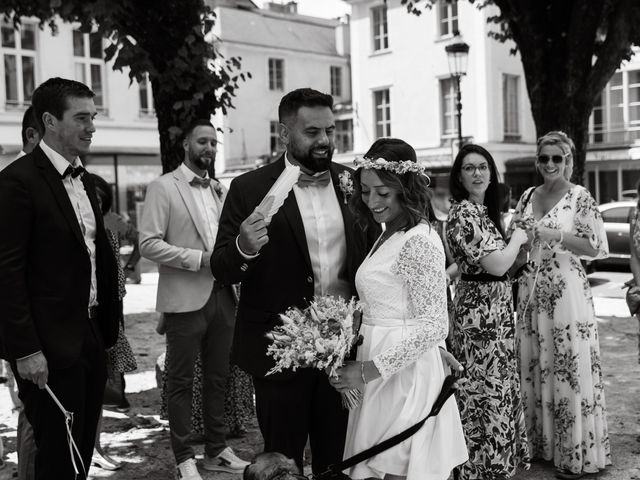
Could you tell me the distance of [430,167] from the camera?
28.2 meters

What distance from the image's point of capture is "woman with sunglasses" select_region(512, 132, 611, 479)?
5051mm

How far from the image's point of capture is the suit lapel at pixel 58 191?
3.57 meters

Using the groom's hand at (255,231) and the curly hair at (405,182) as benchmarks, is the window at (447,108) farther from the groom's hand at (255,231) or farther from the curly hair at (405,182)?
the groom's hand at (255,231)

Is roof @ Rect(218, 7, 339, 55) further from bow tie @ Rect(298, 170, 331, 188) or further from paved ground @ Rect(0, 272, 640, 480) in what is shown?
bow tie @ Rect(298, 170, 331, 188)

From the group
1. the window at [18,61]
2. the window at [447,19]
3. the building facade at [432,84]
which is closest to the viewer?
the building facade at [432,84]

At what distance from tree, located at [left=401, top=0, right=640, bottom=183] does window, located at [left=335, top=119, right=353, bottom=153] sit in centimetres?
2554

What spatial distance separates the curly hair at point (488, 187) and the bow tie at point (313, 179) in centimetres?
147

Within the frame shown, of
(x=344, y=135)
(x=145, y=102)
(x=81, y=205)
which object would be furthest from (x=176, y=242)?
(x=344, y=135)

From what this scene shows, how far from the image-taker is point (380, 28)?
1230 inches

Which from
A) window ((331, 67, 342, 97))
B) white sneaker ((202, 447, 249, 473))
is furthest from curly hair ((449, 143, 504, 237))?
window ((331, 67, 342, 97))

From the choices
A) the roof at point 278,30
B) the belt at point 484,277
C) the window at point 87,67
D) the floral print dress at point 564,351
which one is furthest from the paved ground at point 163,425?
the roof at point 278,30

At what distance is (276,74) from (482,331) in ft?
111

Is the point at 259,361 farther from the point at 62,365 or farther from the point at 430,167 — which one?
the point at 430,167

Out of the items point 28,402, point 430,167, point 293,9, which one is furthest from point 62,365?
point 293,9
